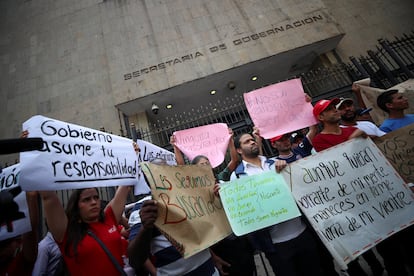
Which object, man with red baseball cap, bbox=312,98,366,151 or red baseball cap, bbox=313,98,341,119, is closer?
man with red baseball cap, bbox=312,98,366,151

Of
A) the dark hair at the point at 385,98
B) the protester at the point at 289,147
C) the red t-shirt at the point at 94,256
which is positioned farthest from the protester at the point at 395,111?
the red t-shirt at the point at 94,256

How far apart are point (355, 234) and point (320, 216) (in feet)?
1.13

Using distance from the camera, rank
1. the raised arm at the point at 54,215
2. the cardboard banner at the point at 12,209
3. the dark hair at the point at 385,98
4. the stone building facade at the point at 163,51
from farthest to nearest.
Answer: the stone building facade at the point at 163,51 < the dark hair at the point at 385,98 < the raised arm at the point at 54,215 < the cardboard banner at the point at 12,209

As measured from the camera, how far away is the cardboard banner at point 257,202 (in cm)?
198

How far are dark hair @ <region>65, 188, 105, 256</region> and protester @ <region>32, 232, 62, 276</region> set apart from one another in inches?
22.9

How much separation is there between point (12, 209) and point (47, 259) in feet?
4.80

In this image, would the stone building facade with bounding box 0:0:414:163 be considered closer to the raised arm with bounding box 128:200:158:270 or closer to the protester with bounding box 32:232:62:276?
the protester with bounding box 32:232:62:276

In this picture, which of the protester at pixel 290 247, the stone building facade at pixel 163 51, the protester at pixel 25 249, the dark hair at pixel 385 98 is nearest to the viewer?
the protester at pixel 25 249

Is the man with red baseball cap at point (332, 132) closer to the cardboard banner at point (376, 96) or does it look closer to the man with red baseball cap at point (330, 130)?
the man with red baseball cap at point (330, 130)

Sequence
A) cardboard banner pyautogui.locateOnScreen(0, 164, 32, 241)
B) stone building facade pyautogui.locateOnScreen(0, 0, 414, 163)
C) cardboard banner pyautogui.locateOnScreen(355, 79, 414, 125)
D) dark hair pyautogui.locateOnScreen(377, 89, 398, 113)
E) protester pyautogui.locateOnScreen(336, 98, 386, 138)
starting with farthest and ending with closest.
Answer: stone building facade pyautogui.locateOnScreen(0, 0, 414, 163)
cardboard banner pyautogui.locateOnScreen(355, 79, 414, 125)
dark hair pyautogui.locateOnScreen(377, 89, 398, 113)
protester pyautogui.locateOnScreen(336, 98, 386, 138)
cardboard banner pyautogui.locateOnScreen(0, 164, 32, 241)

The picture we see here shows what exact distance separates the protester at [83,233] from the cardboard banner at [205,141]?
1.90 meters

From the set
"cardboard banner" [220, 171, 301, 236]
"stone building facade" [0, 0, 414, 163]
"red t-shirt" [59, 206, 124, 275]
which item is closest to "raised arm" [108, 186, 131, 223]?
"red t-shirt" [59, 206, 124, 275]

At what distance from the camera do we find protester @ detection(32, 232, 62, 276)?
6.53 ft

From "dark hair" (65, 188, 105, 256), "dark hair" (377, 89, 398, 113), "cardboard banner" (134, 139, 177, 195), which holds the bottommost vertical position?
"dark hair" (65, 188, 105, 256)
